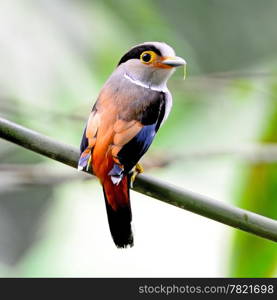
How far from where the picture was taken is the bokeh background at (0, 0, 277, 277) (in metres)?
2.27

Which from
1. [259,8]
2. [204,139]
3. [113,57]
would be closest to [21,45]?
[113,57]

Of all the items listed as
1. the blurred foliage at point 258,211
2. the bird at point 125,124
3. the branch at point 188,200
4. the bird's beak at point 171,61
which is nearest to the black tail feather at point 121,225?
the bird at point 125,124

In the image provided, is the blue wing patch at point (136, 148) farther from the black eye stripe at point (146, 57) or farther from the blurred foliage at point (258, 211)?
the blurred foliage at point (258, 211)

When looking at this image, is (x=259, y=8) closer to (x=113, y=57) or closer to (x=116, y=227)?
(x=113, y=57)

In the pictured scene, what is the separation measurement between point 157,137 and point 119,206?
144cm

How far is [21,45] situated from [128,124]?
75.7 inches

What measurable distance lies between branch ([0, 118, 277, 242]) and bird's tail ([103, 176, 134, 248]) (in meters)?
0.14

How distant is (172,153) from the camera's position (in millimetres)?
2703

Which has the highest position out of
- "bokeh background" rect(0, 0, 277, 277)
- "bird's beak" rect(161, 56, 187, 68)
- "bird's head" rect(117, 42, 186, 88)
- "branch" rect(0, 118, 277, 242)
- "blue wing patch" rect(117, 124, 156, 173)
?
"bokeh background" rect(0, 0, 277, 277)

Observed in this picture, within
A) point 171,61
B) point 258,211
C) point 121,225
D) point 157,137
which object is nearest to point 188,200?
point 121,225

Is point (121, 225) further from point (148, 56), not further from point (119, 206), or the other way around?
point (148, 56)

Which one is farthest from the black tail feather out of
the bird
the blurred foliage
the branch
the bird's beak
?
the blurred foliage

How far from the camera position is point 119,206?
4.87 feet

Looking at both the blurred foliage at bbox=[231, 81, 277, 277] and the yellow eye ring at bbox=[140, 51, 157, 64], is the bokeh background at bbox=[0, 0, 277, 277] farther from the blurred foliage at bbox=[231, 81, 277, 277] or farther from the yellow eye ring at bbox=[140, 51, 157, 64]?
the yellow eye ring at bbox=[140, 51, 157, 64]
